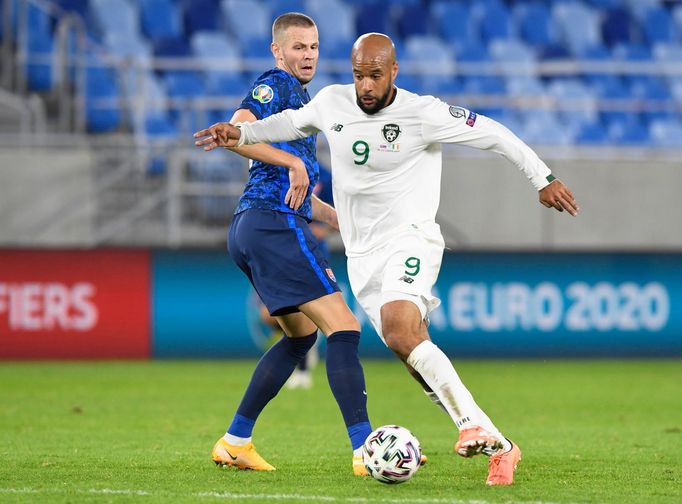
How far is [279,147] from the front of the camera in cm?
638

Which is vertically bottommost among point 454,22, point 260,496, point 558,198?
point 260,496

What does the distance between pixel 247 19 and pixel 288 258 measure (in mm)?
13578

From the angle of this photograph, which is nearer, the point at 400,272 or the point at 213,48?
the point at 400,272

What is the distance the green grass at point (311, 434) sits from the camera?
5602mm

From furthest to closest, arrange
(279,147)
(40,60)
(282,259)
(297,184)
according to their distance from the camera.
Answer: (40,60) → (279,147) → (282,259) → (297,184)

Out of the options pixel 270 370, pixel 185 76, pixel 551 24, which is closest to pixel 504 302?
pixel 185 76

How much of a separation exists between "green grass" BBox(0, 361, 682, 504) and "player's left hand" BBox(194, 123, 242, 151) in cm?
155

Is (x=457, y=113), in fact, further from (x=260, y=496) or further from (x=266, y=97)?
(x=260, y=496)

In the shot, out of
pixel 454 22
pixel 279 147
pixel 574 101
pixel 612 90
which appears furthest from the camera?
pixel 454 22

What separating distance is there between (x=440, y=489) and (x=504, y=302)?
9.73 meters

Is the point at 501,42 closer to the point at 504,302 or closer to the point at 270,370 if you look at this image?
the point at 504,302

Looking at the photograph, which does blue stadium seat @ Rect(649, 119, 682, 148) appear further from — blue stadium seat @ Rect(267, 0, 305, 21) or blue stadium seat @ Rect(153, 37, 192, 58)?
blue stadium seat @ Rect(153, 37, 192, 58)

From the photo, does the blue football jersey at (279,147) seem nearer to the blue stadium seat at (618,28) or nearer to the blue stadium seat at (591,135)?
→ the blue stadium seat at (591,135)

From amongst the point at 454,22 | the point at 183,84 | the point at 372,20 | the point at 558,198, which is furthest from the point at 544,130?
the point at 558,198
